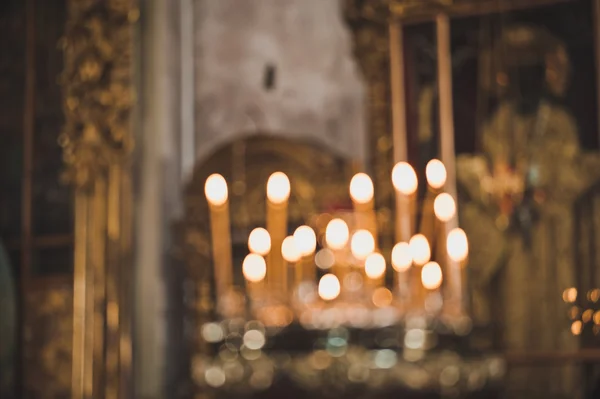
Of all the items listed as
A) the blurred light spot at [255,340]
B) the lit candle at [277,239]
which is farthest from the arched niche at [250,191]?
the blurred light spot at [255,340]

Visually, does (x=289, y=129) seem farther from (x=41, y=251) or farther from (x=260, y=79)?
(x=41, y=251)

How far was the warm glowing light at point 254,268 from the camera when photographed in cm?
423

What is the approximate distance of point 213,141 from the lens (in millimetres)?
5215

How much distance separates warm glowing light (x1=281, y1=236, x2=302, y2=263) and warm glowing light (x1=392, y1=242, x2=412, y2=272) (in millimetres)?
495

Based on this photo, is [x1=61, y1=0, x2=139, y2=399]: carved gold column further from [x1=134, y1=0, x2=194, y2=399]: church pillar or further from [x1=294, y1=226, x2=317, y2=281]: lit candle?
[x1=294, y1=226, x2=317, y2=281]: lit candle

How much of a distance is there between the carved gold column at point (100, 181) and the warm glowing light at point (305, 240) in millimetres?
1040

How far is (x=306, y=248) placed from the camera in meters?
4.50

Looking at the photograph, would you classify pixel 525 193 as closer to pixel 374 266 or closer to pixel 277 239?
pixel 374 266

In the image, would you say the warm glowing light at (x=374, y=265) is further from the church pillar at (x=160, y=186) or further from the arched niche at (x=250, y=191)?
the church pillar at (x=160, y=186)

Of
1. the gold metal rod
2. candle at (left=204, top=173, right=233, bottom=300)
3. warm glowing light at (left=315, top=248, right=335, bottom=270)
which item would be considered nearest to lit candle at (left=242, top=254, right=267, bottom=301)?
candle at (left=204, top=173, right=233, bottom=300)

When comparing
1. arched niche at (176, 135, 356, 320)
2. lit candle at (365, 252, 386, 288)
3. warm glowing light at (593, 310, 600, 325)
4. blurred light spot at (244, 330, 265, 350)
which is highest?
arched niche at (176, 135, 356, 320)

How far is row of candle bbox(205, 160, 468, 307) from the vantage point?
12.9ft

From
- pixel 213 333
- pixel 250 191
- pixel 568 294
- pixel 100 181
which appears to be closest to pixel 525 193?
pixel 568 294

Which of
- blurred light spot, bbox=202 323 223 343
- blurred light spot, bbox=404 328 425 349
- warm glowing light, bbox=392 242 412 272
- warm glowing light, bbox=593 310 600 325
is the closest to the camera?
warm glowing light, bbox=593 310 600 325
